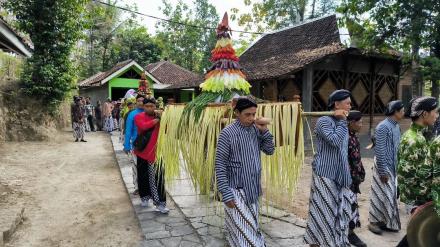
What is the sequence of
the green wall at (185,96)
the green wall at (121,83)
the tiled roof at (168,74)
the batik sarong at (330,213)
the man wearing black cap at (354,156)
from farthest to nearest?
1. the green wall at (185,96)
2. the tiled roof at (168,74)
3. the green wall at (121,83)
4. the man wearing black cap at (354,156)
5. the batik sarong at (330,213)

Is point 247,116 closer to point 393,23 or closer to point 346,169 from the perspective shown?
point 346,169

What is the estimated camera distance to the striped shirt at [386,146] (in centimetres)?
381

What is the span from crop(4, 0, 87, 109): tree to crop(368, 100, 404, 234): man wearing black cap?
37.4 ft

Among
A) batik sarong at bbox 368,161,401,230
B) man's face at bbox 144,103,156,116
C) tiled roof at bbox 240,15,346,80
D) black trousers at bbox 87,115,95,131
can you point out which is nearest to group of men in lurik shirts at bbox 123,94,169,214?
man's face at bbox 144,103,156,116

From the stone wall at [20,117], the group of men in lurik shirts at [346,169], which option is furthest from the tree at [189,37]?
the group of men in lurik shirts at [346,169]

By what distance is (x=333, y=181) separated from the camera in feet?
9.95

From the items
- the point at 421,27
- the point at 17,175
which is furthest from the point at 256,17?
the point at 17,175

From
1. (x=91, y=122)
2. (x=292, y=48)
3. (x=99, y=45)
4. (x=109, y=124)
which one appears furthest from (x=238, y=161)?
(x=99, y=45)

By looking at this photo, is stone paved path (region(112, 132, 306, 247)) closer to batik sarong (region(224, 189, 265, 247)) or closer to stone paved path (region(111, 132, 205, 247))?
stone paved path (region(111, 132, 205, 247))

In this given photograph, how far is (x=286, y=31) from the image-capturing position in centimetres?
1608

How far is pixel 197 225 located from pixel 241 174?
5.36 ft

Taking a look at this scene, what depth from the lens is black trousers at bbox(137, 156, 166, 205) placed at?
4.52 m

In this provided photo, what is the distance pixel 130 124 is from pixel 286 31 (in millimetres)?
12683

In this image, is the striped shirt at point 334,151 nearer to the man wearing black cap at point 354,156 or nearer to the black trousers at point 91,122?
the man wearing black cap at point 354,156
